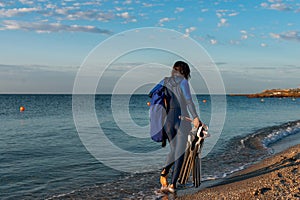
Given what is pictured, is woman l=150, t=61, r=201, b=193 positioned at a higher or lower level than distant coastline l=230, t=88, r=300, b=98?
higher

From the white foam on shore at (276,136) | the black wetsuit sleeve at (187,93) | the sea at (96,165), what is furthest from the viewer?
the white foam on shore at (276,136)

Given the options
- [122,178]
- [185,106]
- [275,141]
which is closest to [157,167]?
[122,178]

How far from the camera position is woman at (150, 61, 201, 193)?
23.3 ft

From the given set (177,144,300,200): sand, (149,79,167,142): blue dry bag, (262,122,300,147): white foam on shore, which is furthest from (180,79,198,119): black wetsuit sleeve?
(262,122,300,147): white foam on shore

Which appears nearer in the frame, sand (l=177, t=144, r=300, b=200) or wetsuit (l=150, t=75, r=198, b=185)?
sand (l=177, t=144, r=300, b=200)

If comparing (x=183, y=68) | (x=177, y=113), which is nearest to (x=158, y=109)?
(x=177, y=113)

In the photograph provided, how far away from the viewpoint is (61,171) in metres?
11.2

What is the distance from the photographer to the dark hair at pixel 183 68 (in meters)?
7.27

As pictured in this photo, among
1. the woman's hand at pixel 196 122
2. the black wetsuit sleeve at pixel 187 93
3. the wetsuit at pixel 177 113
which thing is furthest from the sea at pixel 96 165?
the black wetsuit sleeve at pixel 187 93

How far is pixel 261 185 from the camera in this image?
7.53 metres

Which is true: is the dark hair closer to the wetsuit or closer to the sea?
the wetsuit

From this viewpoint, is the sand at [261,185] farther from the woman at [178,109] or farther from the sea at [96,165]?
the woman at [178,109]

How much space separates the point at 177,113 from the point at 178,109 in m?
0.09

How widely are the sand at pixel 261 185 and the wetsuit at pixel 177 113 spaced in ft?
3.30
